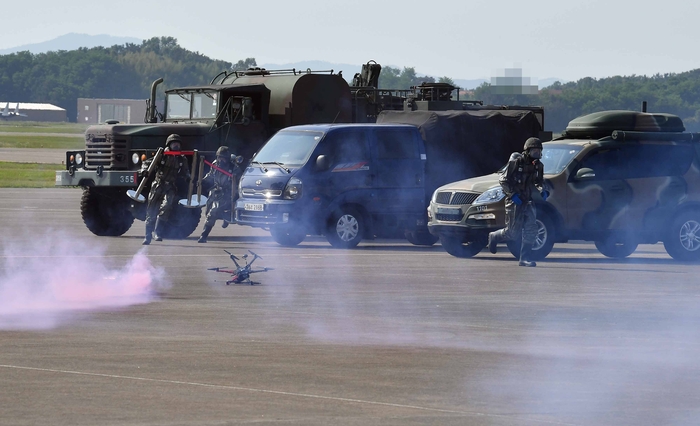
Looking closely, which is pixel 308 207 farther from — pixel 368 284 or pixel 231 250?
pixel 368 284

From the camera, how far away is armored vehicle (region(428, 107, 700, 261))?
63.4ft

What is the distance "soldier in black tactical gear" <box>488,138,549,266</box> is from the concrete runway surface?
1.86 feet

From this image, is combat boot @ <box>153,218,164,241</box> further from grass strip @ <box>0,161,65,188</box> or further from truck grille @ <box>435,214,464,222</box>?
grass strip @ <box>0,161,65,188</box>

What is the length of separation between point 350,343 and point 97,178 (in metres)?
13.3

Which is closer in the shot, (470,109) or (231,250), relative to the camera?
(231,250)

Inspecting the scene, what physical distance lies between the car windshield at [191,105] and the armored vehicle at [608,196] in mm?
5703

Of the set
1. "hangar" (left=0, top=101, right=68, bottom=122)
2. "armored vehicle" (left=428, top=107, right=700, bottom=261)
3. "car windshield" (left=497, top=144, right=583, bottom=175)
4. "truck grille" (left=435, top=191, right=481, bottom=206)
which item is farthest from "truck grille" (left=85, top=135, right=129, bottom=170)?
"hangar" (left=0, top=101, right=68, bottom=122)

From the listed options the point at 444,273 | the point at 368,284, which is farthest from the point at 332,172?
the point at 368,284

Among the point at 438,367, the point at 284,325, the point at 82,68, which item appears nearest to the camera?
the point at 438,367

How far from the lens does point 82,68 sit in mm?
133500

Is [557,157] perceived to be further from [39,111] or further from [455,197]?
[39,111]

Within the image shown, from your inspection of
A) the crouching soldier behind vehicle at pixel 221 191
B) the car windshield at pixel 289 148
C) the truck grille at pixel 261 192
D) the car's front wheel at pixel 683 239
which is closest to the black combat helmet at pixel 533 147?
the car's front wheel at pixel 683 239

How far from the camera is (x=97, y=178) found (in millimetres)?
23141

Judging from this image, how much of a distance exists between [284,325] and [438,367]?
2.52 meters
